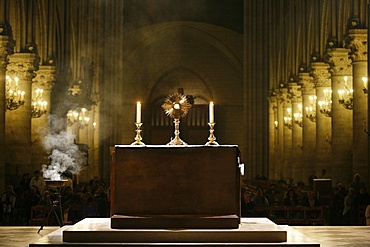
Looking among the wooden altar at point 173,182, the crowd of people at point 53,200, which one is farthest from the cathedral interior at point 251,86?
the wooden altar at point 173,182

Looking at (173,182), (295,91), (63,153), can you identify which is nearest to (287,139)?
(295,91)

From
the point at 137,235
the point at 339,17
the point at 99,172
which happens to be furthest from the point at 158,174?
the point at 99,172

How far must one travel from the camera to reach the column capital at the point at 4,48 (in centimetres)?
2020

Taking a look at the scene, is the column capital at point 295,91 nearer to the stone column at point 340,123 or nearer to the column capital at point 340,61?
the stone column at point 340,123

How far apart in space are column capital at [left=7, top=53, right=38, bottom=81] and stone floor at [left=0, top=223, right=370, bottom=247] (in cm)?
1177

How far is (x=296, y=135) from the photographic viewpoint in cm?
3556

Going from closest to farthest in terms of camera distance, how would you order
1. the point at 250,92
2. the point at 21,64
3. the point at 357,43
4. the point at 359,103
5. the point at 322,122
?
the point at 357,43, the point at 359,103, the point at 21,64, the point at 322,122, the point at 250,92

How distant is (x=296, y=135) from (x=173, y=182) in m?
26.0

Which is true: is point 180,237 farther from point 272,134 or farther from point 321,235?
point 272,134

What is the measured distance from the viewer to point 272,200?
2564 centimetres

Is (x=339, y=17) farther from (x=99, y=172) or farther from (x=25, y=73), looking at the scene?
(x=99, y=172)

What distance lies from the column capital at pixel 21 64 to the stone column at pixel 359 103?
29.9ft

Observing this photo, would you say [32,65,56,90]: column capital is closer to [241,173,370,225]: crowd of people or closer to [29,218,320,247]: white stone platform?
[241,173,370,225]: crowd of people

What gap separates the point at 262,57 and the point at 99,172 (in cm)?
1103
